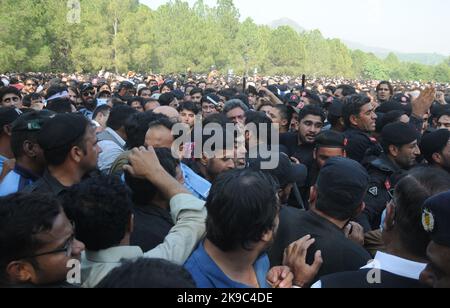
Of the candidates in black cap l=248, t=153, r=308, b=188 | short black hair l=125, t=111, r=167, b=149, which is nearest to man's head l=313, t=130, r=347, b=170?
black cap l=248, t=153, r=308, b=188

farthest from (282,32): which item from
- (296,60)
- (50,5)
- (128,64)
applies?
(50,5)

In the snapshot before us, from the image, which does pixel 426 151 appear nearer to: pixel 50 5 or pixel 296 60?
pixel 50 5

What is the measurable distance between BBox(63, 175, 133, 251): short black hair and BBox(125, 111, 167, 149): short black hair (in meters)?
1.89

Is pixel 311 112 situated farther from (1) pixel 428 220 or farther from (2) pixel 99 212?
(1) pixel 428 220

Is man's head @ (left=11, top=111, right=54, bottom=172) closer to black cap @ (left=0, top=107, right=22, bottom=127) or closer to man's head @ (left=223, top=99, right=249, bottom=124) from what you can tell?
black cap @ (left=0, top=107, right=22, bottom=127)

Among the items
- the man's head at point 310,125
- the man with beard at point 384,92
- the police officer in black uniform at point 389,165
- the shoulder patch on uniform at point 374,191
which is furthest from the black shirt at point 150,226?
the man with beard at point 384,92

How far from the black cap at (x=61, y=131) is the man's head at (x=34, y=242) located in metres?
1.08

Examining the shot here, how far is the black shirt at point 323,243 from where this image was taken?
238 cm

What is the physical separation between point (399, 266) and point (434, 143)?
2723 mm

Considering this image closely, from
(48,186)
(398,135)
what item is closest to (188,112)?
(398,135)

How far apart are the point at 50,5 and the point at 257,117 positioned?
28.8 meters

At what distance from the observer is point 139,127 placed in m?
4.21

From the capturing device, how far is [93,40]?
128 ft

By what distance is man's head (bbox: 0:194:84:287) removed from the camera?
189 cm
